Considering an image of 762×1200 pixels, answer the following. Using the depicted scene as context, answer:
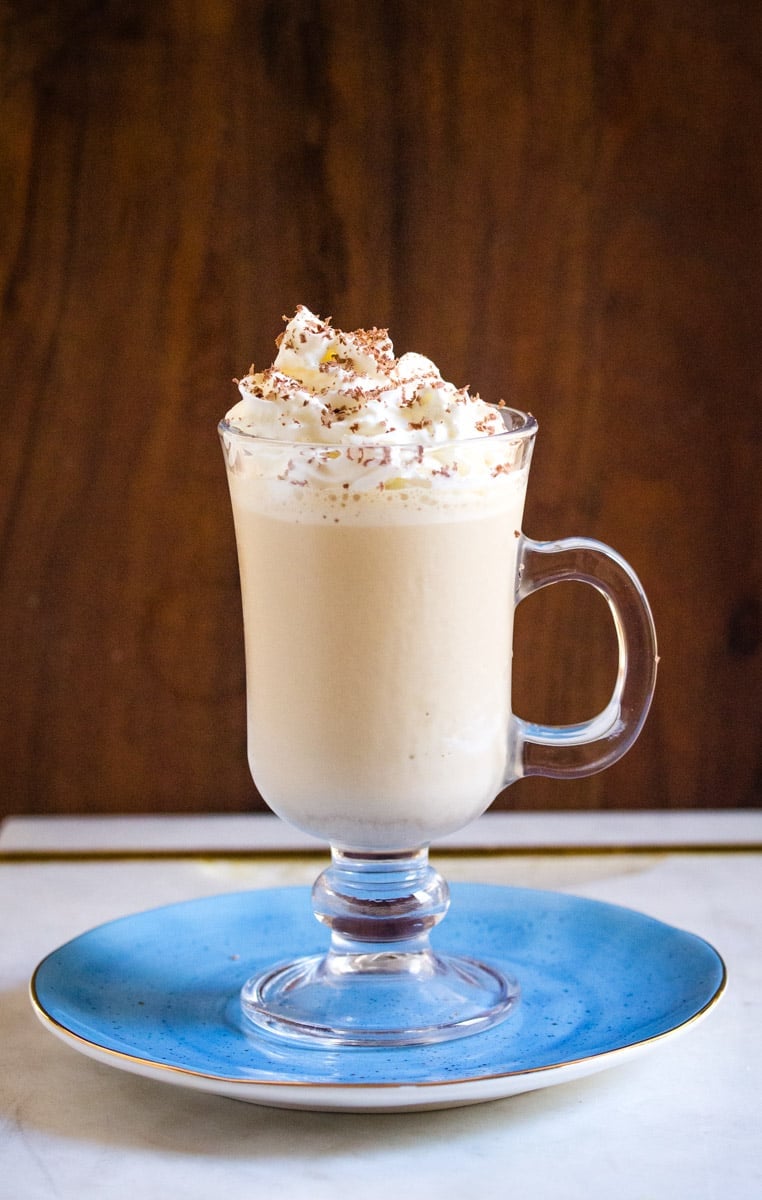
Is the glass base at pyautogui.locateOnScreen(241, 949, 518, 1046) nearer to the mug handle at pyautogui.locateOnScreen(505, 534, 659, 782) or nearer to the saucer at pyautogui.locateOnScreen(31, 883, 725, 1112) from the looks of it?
the saucer at pyautogui.locateOnScreen(31, 883, 725, 1112)

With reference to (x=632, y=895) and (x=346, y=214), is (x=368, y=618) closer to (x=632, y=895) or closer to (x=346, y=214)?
(x=632, y=895)

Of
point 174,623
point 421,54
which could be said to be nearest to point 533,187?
point 421,54

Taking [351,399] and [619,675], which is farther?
[619,675]

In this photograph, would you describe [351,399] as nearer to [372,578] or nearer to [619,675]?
[372,578]

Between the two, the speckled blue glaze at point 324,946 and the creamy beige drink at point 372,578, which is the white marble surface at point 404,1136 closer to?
the speckled blue glaze at point 324,946

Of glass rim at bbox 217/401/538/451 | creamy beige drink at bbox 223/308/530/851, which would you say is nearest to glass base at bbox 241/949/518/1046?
creamy beige drink at bbox 223/308/530/851

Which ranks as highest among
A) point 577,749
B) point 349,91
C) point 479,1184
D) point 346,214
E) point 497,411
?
point 349,91

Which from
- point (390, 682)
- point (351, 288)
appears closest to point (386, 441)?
point (390, 682)
